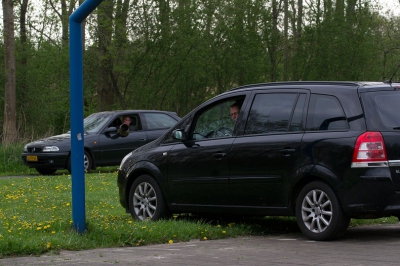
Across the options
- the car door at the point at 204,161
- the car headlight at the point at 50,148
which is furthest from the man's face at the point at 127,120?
the car door at the point at 204,161

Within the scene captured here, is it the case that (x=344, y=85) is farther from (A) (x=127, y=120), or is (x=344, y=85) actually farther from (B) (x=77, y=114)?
(A) (x=127, y=120)

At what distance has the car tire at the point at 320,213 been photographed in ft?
30.1

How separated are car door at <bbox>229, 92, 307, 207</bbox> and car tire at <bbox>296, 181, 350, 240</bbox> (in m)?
0.28

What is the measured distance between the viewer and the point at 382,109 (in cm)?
932

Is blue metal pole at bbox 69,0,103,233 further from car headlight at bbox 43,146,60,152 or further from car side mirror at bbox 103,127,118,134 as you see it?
car side mirror at bbox 103,127,118,134

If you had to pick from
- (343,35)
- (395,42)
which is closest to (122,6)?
(343,35)

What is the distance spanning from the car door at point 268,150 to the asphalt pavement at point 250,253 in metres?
0.55

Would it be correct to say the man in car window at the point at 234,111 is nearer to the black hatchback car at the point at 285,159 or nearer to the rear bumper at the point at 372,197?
the black hatchback car at the point at 285,159

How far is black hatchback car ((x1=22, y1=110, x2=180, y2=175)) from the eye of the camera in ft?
73.4

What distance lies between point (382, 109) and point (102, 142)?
14.2m

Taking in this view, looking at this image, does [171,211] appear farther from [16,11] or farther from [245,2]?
[16,11]

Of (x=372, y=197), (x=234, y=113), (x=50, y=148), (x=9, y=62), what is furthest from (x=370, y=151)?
(x=9, y=62)

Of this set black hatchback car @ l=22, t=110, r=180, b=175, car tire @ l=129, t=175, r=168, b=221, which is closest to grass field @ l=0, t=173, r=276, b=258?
car tire @ l=129, t=175, r=168, b=221

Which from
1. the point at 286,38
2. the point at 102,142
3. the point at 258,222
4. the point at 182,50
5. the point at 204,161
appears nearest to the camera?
the point at 204,161
